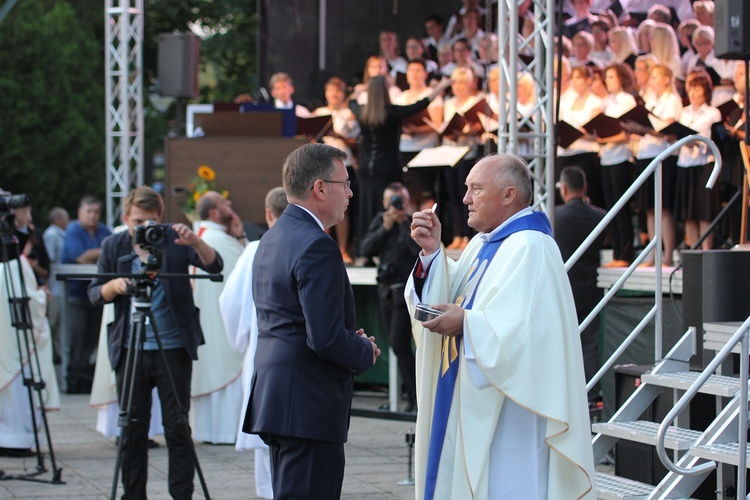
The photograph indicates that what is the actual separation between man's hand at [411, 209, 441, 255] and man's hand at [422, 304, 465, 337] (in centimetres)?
30

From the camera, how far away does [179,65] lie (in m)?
14.6

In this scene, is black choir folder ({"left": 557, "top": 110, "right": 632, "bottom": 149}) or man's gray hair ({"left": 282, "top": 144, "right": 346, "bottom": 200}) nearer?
man's gray hair ({"left": 282, "top": 144, "right": 346, "bottom": 200})

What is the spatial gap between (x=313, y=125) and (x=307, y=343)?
8666mm

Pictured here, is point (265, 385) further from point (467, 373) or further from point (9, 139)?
point (9, 139)

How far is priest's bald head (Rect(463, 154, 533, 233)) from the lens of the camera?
427cm

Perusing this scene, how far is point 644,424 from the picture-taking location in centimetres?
585

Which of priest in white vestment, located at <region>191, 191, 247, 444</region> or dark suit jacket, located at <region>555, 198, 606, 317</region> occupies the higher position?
dark suit jacket, located at <region>555, 198, 606, 317</region>

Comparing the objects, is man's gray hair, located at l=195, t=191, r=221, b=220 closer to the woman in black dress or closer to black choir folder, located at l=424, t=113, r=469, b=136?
the woman in black dress

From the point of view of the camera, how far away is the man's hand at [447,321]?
4.14 metres

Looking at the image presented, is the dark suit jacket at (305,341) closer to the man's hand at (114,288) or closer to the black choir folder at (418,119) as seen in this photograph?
the man's hand at (114,288)

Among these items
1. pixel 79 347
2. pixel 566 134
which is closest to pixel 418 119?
pixel 566 134

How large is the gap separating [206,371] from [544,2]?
159 inches

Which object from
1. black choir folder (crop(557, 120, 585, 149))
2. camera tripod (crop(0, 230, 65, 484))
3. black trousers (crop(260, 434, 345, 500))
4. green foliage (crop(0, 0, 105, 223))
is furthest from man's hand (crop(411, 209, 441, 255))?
green foliage (crop(0, 0, 105, 223))

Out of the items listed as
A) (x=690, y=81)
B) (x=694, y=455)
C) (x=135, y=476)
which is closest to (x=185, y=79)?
(x=690, y=81)
